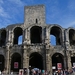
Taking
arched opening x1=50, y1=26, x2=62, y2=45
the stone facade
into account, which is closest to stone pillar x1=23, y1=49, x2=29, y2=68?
the stone facade

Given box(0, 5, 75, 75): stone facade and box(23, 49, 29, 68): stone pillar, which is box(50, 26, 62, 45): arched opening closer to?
box(0, 5, 75, 75): stone facade

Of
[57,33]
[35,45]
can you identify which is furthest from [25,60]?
[57,33]

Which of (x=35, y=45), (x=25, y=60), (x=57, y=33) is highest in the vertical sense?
(x=57, y=33)

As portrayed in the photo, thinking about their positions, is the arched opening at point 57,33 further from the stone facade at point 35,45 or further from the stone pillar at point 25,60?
the stone pillar at point 25,60

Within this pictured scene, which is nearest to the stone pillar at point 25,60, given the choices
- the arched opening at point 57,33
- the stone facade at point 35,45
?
the stone facade at point 35,45

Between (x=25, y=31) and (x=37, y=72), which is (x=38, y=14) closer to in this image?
(x=25, y=31)

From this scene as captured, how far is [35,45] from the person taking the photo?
31781mm

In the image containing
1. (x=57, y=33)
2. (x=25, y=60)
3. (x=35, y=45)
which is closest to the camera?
(x=25, y=60)

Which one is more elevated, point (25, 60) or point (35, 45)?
point (35, 45)

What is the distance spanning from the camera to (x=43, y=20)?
3581cm

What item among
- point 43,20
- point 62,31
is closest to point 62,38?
point 62,31

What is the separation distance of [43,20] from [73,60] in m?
10.4

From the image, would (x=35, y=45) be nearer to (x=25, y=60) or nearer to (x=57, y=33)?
(x=25, y=60)

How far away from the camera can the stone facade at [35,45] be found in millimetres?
30484
